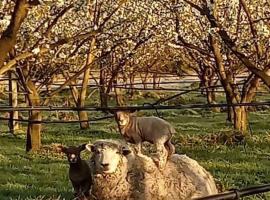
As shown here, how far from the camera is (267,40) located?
19609mm

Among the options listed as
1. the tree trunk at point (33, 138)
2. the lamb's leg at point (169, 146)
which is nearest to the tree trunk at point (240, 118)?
the tree trunk at point (33, 138)

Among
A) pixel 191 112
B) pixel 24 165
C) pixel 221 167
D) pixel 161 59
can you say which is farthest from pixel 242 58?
pixel 161 59

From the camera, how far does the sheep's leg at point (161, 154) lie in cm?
623

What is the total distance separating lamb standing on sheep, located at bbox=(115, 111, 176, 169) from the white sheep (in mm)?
132

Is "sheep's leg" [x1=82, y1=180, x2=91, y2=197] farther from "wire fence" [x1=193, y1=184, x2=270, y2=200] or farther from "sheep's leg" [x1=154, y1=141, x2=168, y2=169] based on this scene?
"wire fence" [x1=193, y1=184, x2=270, y2=200]

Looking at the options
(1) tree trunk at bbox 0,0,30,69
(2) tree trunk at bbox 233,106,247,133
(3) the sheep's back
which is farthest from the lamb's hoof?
(2) tree trunk at bbox 233,106,247,133

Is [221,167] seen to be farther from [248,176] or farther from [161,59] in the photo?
[161,59]

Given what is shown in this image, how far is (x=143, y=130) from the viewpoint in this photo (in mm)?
5992

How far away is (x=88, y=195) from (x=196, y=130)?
1384 centimetres

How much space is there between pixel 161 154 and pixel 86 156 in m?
5.22

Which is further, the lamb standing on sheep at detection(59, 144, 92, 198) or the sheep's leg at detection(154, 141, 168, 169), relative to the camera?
the sheep's leg at detection(154, 141, 168, 169)

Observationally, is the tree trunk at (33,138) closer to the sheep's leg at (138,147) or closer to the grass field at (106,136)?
the grass field at (106,136)

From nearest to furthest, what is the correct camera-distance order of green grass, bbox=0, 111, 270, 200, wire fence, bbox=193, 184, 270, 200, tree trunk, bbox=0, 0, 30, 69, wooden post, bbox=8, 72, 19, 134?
wire fence, bbox=193, 184, 270, 200
tree trunk, bbox=0, 0, 30, 69
green grass, bbox=0, 111, 270, 200
wooden post, bbox=8, 72, 19, 134

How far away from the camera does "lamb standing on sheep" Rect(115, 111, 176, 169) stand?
5.85m
